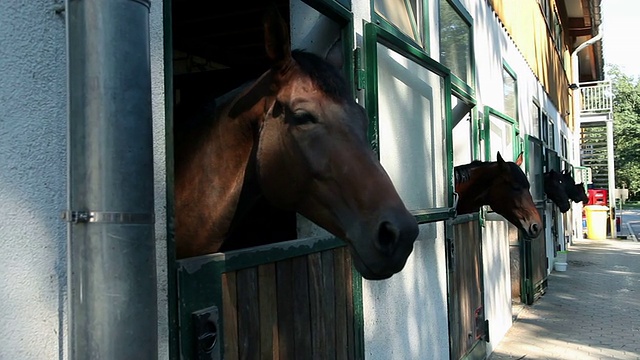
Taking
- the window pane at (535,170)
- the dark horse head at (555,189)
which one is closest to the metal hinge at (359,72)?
the window pane at (535,170)

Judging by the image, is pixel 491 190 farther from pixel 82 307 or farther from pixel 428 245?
pixel 82 307

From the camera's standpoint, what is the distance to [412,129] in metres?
3.65

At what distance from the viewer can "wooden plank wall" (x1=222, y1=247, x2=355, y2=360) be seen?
6.48 ft

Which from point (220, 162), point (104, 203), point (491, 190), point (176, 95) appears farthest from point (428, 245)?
point (104, 203)

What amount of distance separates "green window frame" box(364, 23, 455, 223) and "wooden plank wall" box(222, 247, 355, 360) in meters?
0.73

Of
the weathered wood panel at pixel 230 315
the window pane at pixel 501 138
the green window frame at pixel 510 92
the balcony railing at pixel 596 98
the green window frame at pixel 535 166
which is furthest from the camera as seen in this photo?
the balcony railing at pixel 596 98

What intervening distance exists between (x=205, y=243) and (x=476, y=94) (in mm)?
4379

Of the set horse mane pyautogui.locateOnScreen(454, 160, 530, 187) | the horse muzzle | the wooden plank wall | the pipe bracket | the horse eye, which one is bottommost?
the wooden plank wall

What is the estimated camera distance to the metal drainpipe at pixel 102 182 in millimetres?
1282

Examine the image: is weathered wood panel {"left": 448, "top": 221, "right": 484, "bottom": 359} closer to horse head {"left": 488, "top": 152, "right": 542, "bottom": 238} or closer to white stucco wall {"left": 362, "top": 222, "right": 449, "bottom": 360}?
white stucco wall {"left": 362, "top": 222, "right": 449, "bottom": 360}

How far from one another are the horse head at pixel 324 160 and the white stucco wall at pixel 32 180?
2.26 feet

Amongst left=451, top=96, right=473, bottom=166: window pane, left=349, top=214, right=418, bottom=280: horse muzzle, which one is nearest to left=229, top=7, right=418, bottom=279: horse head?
left=349, top=214, right=418, bottom=280: horse muzzle

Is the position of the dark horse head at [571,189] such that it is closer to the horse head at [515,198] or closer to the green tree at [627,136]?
the horse head at [515,198]

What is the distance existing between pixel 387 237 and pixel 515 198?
4.31m
